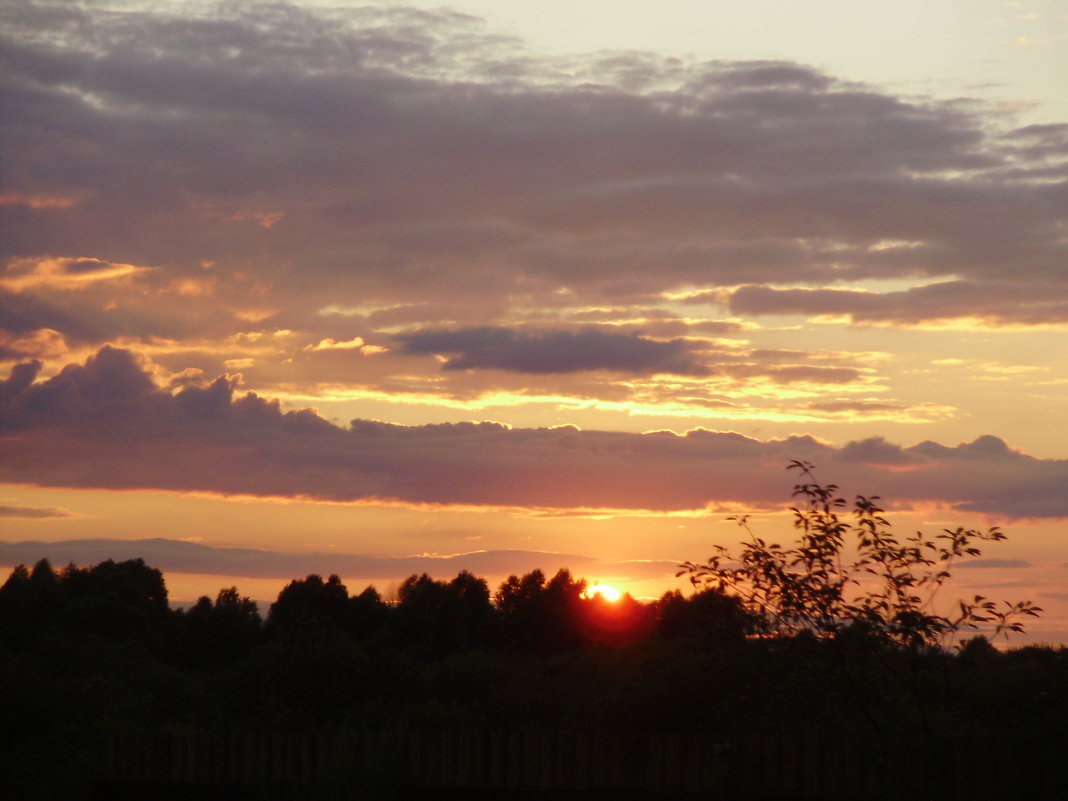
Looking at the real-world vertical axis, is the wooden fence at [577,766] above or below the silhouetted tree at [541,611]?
above

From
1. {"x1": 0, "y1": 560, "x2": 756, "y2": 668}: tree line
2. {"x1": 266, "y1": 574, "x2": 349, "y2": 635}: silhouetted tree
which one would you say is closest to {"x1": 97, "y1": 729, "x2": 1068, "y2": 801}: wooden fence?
{"x1": 0, "y1": 560, "x2": 756, "y2": 668}: tree line

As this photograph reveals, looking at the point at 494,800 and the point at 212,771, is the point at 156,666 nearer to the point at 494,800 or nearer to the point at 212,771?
the point at 212,771

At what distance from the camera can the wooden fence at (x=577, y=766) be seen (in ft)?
41.6

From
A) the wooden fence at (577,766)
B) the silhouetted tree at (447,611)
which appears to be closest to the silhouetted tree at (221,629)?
the silhouetted tree at (447,611)

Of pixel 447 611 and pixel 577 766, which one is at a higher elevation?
pixel 577 766

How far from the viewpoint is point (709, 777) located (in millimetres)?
13984

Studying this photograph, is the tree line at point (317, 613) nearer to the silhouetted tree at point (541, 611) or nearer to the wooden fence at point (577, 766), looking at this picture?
the silhouetted tree at point (541, 611)

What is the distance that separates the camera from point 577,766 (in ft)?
48.0

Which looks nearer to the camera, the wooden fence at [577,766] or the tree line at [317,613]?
the wooden fence at [577,766]

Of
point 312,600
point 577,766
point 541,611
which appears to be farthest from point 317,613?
point 577,766

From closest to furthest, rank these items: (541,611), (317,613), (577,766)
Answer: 1. (577,766)
2. (317,613)
3. (541,611)

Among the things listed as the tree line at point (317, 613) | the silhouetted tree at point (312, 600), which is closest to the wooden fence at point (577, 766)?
the tree line at point (317, 613)

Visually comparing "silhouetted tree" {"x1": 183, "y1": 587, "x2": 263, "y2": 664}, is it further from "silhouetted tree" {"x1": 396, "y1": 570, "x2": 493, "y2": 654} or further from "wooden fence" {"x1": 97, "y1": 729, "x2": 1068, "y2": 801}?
"wooden fence" {"x1": 97, "y1": 729, "x2": 1068, "y2": 801}

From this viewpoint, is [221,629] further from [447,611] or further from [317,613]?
[447,611]
